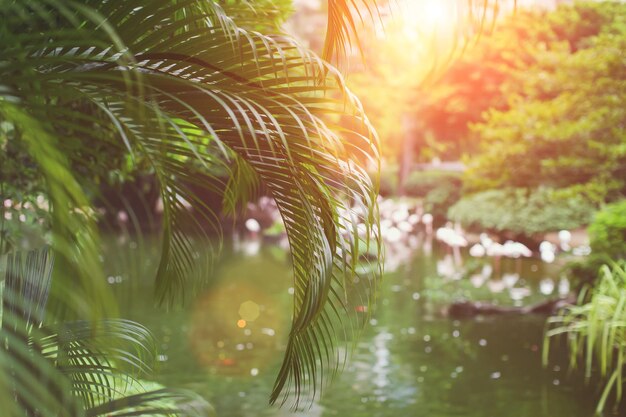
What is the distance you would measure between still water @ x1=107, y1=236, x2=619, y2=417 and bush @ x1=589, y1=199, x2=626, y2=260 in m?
1.26

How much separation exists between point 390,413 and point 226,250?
10824 millimetres

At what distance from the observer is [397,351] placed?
27.7ft

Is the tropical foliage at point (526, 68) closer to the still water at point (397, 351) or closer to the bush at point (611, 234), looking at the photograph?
the bush at point (611, 234)

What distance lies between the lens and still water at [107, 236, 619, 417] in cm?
655

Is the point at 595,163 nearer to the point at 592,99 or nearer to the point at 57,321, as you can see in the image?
the point at 592,99

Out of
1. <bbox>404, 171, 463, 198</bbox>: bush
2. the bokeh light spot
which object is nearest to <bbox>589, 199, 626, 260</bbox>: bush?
the bokeh light spot

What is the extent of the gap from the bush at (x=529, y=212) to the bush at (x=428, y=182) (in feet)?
19.1

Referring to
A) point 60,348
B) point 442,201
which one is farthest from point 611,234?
point 442,201

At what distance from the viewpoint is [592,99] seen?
14094mm

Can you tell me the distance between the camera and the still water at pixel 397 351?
258 inches

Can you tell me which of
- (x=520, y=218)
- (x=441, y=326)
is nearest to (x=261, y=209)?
(x=520, y=218)

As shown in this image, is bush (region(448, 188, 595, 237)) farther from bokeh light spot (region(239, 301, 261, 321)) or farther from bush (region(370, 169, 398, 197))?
bush (region(370, 169, 398, 197))

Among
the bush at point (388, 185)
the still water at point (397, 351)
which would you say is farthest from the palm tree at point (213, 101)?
the bush at point (388, 185)

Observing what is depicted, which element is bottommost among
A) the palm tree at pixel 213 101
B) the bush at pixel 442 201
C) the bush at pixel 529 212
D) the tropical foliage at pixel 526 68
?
the palm tree at pixel 213 101
